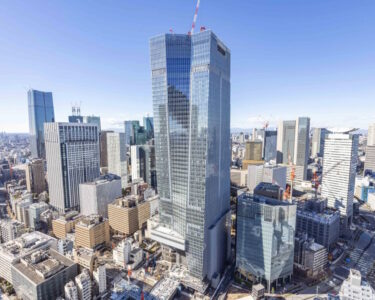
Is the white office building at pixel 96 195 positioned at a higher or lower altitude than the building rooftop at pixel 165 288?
higher

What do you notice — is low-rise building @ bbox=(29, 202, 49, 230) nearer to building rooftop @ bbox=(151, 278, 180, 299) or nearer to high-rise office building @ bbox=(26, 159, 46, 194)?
high-rise office building @ bbox=(26, 159, 46, 194)

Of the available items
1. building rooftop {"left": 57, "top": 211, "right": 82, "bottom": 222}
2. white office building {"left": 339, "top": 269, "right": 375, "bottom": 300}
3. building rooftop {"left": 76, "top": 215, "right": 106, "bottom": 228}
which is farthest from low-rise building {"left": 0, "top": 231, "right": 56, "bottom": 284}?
white office building {"left": 339, "top": 269, "right": 375, "bottom": 300}

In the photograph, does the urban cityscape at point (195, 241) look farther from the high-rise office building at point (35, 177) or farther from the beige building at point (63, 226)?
the high-rise office building at point (35, 177)

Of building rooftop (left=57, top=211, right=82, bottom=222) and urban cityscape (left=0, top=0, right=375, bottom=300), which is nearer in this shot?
urban cityscape (left=0, top=0, right=375, bottom=300)

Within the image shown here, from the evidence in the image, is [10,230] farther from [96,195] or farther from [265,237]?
[265,237]

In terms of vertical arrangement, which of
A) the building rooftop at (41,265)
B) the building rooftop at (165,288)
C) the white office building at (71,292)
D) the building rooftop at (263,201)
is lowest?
the building rooftop at (165,288)

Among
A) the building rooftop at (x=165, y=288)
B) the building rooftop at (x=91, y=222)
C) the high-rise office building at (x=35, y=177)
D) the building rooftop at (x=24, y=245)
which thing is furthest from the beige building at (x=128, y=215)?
the high-rise office building at (x=35, y=177)

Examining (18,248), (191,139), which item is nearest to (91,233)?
(18,248)
